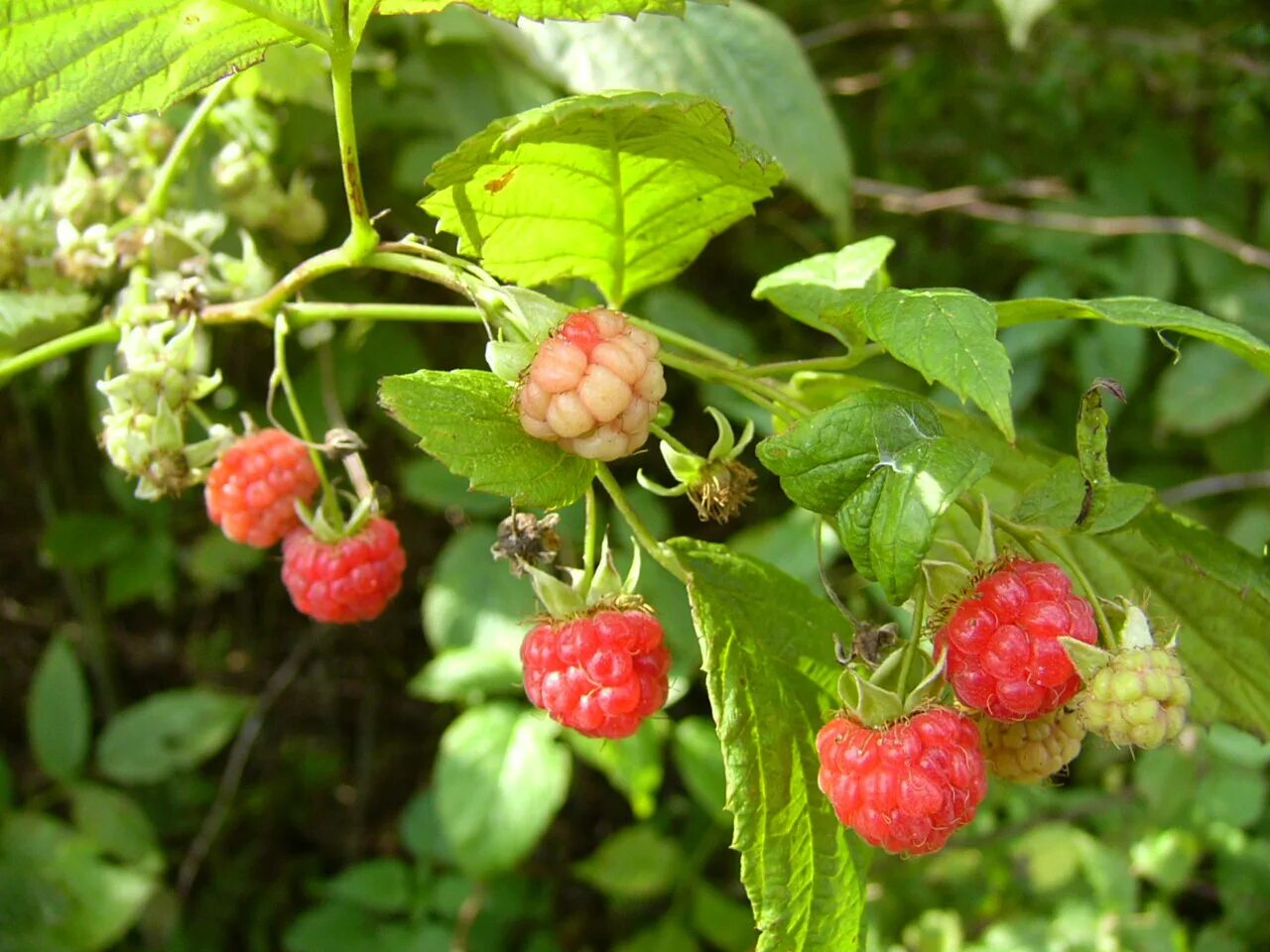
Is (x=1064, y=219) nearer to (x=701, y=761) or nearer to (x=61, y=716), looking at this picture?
(x=701, y=761)

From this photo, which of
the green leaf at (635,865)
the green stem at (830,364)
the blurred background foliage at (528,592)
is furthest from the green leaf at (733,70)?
the green leaf at (635,865)

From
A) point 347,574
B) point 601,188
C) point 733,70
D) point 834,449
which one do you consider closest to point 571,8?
point 601,188

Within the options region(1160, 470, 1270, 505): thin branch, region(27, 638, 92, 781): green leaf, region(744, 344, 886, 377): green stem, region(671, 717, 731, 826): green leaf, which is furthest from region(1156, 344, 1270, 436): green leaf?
region(27, 638, 92, 781): green leaf

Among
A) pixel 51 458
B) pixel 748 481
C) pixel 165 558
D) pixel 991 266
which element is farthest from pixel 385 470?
pixel 748 481

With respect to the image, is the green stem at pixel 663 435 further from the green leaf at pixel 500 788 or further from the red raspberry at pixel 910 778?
the green leaf at pixel 500 788

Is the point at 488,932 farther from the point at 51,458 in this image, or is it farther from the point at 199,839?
the point at 51,458

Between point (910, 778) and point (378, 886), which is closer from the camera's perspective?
point (910, 778)

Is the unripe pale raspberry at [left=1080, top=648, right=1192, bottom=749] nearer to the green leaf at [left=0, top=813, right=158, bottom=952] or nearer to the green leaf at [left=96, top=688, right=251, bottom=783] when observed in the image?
the green leaf at [left=0, top=813, right=158, bottom=952]
